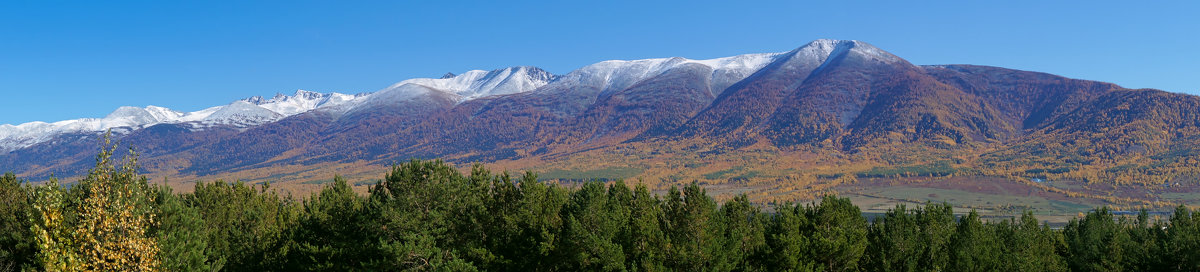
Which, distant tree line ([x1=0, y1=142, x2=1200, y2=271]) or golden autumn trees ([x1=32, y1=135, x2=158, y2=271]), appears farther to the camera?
distant tree line ([x1=0, y1=142, x2=1200, y2=271])

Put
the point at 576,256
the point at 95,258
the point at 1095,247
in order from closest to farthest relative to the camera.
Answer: the point at 95,258 < the point at 576,256 < the point at 1095,247

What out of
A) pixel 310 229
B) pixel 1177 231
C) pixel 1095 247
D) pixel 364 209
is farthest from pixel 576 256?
pixel 1177 231

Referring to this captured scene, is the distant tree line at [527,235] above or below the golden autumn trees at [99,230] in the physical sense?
below

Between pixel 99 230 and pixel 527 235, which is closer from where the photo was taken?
pixel 99 230

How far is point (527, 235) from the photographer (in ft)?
145

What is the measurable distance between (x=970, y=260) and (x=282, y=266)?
168 ft

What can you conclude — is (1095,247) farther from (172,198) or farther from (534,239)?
(172,198)

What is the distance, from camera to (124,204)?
24.7 meters

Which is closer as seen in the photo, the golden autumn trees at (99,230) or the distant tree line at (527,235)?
the golden autumn trees at (99,230)

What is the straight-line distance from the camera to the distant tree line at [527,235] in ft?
120

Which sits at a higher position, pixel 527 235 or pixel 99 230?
pixel 99 230

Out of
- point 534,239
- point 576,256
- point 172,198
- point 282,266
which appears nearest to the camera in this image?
point 172,198

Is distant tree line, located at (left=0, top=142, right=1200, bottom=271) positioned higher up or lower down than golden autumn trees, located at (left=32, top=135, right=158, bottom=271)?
lower down

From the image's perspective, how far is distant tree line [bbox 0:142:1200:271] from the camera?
36.5 m
